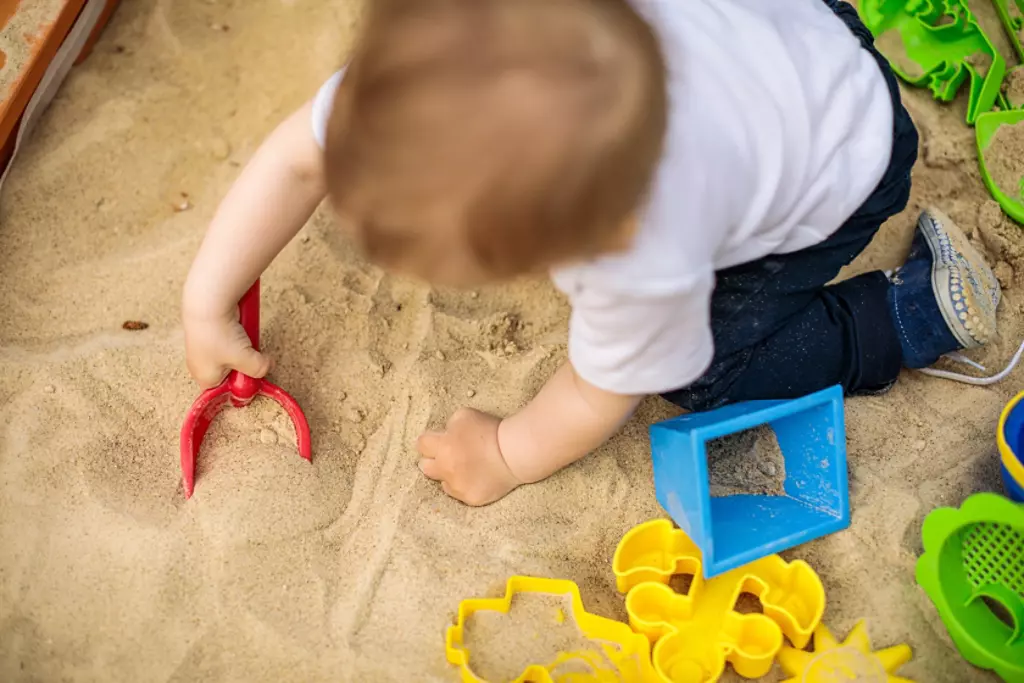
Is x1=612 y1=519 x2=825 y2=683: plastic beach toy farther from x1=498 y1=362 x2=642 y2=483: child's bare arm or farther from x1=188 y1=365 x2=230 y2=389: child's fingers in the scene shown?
x1=188 y1=365 x2=230 y2=389: child's fingers

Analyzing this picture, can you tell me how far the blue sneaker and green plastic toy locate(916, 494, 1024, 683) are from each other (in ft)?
0.85

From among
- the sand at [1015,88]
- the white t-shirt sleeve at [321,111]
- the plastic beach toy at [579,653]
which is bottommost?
the plastic beach toy at [579,653]

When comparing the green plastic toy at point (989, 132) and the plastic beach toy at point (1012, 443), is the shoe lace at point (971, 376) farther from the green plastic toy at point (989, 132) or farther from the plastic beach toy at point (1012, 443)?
the green plastic toy at point (989, 132)

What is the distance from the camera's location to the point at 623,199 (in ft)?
2.41

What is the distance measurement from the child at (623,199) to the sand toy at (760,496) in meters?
0.08

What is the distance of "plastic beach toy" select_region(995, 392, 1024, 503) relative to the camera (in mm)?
1084

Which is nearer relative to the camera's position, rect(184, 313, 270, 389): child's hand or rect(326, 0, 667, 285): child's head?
rect(326, 0, 667, 285): child's head

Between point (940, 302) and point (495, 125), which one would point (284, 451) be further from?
point (940, 302)

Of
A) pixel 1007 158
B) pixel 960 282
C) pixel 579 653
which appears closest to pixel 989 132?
pixel 1007 158

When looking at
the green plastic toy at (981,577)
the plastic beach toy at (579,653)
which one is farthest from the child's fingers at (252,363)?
the green plastic toy at (981,577)

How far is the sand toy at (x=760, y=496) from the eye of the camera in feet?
3.37

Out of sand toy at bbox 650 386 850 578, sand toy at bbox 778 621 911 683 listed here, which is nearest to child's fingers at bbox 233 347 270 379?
sand toy at bbox 650 386 850 578

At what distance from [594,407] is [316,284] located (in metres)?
0.51

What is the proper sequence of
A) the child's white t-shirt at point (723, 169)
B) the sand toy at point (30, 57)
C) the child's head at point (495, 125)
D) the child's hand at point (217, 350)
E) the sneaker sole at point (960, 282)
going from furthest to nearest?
the sand toy at point (30, 57)
the sneaker sole at point (960, 282)
the child's hand at point (217, 350)
the child's white t-shirt at point (723, 169)
the child's head at point (495, 125)
